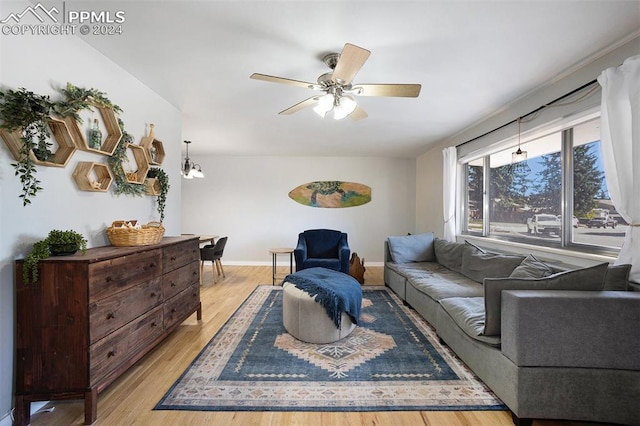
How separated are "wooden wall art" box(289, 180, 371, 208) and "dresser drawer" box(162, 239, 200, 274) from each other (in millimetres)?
3547

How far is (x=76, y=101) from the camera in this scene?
1.96 metres

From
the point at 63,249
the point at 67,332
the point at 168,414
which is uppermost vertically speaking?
the point at 63,249

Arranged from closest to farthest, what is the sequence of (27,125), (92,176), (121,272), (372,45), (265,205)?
(27,125)
(121,272)
(372,45)
(92,176)
(265,205)

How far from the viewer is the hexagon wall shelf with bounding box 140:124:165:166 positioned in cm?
279

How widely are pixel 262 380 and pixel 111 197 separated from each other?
1945 millimetres

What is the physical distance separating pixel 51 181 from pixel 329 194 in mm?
5067

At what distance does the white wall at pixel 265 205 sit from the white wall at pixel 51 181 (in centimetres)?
364

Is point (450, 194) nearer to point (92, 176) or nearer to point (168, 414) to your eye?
point (168, 414)

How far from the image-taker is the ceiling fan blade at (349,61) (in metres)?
1.71

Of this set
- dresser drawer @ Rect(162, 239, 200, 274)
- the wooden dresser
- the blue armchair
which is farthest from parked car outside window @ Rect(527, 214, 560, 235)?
the wooden dresser

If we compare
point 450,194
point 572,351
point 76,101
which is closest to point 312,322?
point 572,351

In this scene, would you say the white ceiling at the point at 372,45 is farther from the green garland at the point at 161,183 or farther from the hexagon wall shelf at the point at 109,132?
the green garland at the point at 161,183

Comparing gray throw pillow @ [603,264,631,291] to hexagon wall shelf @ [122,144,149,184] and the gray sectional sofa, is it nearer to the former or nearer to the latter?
the gray sectional sofa

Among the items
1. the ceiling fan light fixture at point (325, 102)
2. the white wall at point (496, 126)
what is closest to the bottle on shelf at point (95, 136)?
the ceiling fan light fixture at point (325, 102)
